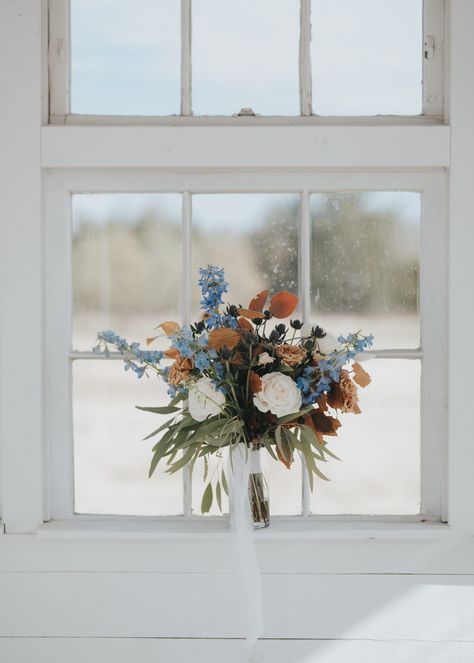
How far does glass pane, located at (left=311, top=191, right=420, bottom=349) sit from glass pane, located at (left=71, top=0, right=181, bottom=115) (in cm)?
53

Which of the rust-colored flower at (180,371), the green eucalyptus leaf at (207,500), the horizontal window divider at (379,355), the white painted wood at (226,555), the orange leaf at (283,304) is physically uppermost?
the orange leaf at (283,304)

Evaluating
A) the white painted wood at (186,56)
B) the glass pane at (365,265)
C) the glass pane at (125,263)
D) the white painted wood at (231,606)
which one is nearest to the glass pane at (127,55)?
the white painted wood at (186,56)

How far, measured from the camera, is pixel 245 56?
2.07m

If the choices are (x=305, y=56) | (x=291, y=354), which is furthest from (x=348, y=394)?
(x=305, y=56)

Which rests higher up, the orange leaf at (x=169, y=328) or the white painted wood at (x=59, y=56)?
the white painted wood at (x=59, y=56)

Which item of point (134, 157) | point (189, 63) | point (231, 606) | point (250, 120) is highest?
point (189, 63)

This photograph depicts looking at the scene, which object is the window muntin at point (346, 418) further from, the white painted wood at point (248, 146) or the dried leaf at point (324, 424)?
the dried leaf at point (324, 424)

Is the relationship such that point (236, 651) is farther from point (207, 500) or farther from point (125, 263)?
point (125, 263)

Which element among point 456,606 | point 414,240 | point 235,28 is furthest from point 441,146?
point 456,606

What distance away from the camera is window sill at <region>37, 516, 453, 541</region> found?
6.49ft

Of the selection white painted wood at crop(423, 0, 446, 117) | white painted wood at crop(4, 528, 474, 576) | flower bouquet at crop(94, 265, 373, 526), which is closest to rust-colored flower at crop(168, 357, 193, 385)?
flower bouquet at crop(94, 265, 373, 526)

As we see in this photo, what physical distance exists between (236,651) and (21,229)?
1230mm

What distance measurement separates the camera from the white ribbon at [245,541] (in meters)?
1.80

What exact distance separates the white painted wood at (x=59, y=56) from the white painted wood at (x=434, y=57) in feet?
3.14
